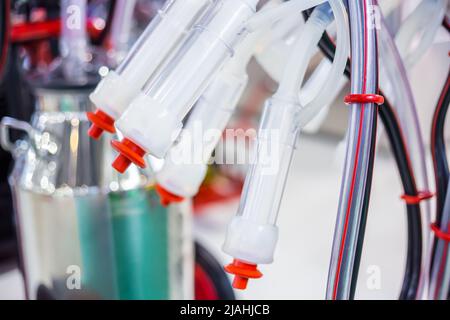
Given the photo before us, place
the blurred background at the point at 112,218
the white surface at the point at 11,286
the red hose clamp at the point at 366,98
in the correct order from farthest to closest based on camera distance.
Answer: the white surface at the point at 11,286, the blurred background at the point at 112,218, the red hose clamp at the point at 366,98

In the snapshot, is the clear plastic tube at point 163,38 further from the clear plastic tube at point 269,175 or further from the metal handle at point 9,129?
the metal handle at point 9,129

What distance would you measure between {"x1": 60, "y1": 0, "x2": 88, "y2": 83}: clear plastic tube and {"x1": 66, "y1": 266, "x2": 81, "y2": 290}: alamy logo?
0.65 feet

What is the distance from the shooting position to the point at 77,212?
0.43 metres

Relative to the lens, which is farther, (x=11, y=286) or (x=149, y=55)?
(x=11, y=286)

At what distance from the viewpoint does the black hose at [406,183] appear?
31 centimetres

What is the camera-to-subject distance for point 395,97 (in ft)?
1.16

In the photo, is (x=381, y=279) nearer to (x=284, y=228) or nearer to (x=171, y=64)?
(x=284, y=228)

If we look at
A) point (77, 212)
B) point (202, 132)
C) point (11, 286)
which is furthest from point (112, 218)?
point (11, 286)

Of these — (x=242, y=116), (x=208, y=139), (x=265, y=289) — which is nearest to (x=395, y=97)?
(x=208, y=139)

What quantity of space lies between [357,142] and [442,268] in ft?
0.52

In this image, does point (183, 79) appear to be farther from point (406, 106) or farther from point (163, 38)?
point (406, 106)

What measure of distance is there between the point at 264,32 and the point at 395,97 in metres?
0.12

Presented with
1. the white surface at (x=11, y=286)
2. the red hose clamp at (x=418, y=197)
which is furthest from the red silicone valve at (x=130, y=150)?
the white surface at (x=11, y=286)

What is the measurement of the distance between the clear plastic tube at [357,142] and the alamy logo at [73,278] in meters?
0.28
